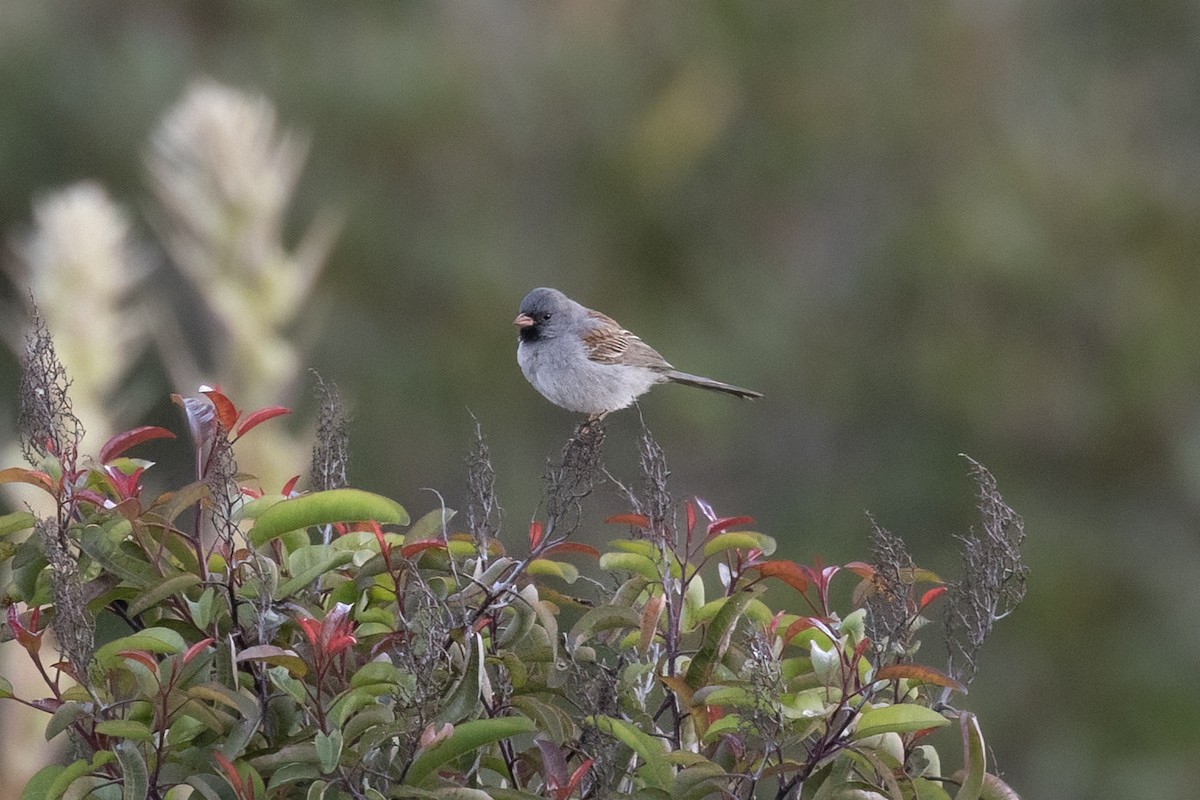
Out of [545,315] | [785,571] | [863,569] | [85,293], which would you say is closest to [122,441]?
[785,571]

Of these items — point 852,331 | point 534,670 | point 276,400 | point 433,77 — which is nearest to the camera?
point 534,670

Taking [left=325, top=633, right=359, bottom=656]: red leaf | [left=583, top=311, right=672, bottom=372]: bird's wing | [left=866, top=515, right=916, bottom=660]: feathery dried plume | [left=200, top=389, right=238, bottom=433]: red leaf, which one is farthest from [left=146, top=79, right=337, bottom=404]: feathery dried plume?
[left=866, top=515, right=916, bottom=660]: feathery dried plume

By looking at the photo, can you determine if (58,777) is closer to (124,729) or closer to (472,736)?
(124,729)

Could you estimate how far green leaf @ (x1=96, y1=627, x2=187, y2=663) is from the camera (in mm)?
2121

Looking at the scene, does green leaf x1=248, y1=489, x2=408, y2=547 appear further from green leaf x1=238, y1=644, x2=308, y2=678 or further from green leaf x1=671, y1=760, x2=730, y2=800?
green leaf x1=671, y1=760, x2=730, y2=800

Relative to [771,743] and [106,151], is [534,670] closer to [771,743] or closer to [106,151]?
Result: [771,743]

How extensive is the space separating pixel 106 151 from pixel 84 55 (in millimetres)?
881

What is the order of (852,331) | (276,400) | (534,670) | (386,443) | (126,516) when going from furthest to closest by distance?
(852,331) < (386,443) < (276,400) < (534,670) < (126,516)

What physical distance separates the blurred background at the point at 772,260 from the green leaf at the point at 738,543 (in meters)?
7.21

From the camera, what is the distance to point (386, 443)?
10.1m

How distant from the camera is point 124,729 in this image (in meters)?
2.06

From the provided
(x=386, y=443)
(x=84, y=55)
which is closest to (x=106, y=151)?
(x=84, y=55)

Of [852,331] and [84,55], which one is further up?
[84,55]

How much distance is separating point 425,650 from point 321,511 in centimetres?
26
